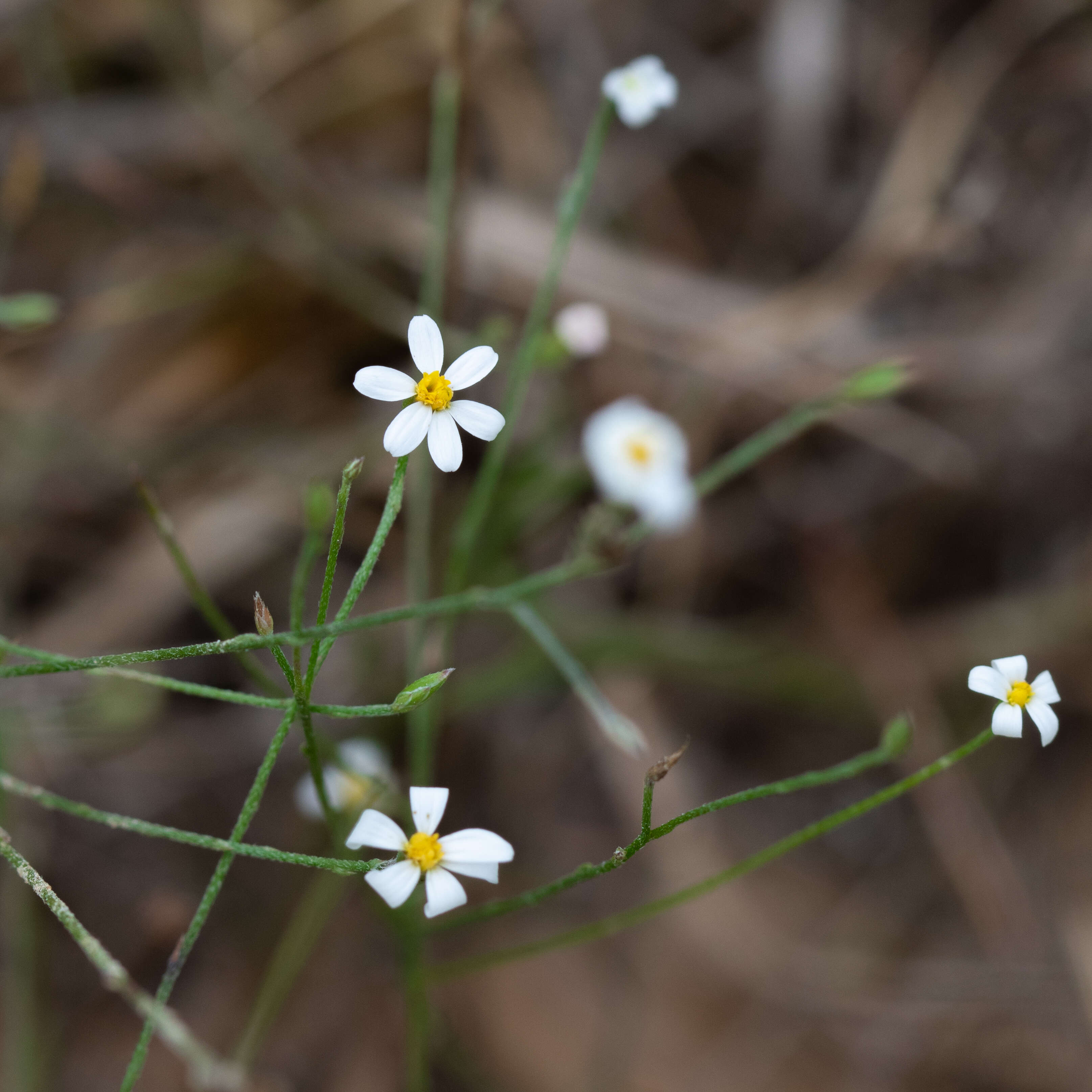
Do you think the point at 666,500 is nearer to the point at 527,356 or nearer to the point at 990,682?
the point at 527,356

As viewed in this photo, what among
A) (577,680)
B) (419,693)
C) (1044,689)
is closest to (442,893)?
(419,693)

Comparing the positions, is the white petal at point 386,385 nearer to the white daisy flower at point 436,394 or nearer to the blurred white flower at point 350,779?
the white daisy flower at point 436,394

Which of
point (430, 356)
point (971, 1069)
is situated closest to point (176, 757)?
point (430, 356)

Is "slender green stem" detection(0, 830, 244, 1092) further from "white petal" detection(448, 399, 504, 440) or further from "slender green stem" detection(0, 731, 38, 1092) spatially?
"slender green stem" detection(0, 731, 38, 1092)

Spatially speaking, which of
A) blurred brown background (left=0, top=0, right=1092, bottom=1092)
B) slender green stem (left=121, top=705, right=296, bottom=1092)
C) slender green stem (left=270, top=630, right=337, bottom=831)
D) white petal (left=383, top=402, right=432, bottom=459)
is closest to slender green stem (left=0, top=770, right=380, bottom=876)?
slender green stem (left=121, top=705, right=296, bottom=1092)

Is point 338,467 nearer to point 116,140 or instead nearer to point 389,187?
point 389,187

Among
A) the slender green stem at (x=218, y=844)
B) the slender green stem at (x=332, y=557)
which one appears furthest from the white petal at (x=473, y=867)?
the slender green stem at (x=332, y=557)
